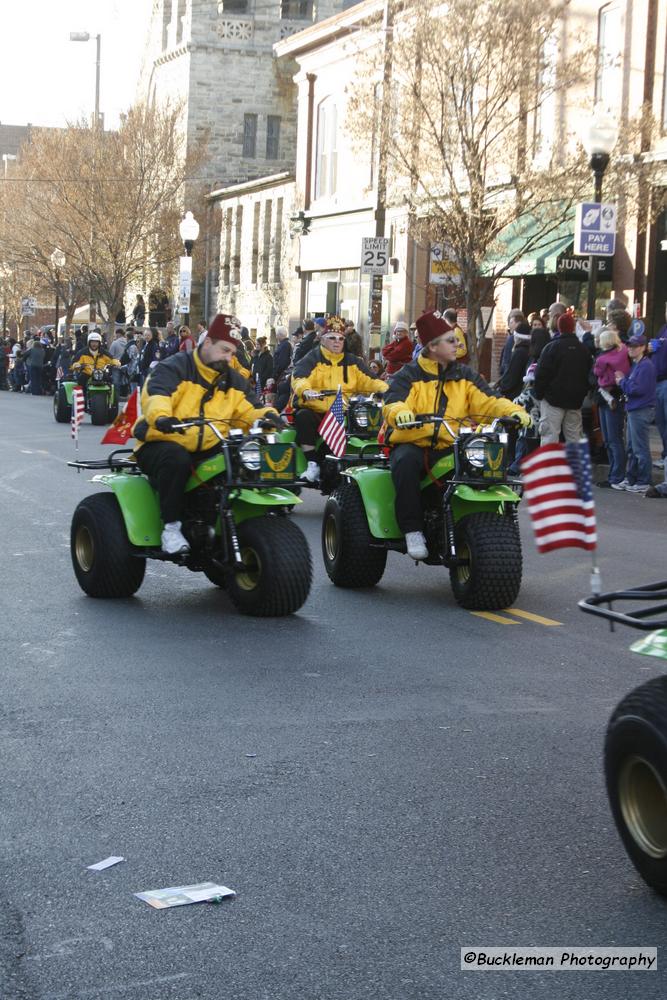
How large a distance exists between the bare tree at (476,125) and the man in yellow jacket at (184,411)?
1632cm

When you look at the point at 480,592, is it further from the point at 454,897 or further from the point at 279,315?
the point at 279,315

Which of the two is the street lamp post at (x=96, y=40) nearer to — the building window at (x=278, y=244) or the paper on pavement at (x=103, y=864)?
the building window at (x=278, y=244)

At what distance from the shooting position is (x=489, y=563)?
32.7 feet

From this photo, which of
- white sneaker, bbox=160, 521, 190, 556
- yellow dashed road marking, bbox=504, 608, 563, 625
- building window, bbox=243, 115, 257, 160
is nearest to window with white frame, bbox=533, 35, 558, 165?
yellow dashed road marking, bbox=504, 608, 563, 625

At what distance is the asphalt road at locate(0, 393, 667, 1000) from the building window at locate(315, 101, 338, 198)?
36.9 m

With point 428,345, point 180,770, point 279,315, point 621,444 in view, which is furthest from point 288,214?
point 180,770

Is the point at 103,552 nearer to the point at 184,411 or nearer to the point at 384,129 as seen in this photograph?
the point at 184,411

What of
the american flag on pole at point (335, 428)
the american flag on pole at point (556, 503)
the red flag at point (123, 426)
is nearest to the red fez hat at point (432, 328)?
the red flag at point (123, 426)

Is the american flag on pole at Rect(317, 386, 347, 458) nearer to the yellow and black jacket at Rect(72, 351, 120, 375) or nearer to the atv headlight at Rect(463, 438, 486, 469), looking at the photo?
the atv headlight at Rect(463, 438, 486, 469)

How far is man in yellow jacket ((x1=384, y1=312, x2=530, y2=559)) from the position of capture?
10500mm

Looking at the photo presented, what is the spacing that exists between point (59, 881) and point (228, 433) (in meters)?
5.36

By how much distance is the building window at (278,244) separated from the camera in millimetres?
52312

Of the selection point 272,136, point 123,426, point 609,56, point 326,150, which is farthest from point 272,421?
point 272,136

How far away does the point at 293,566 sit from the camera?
376 inches
